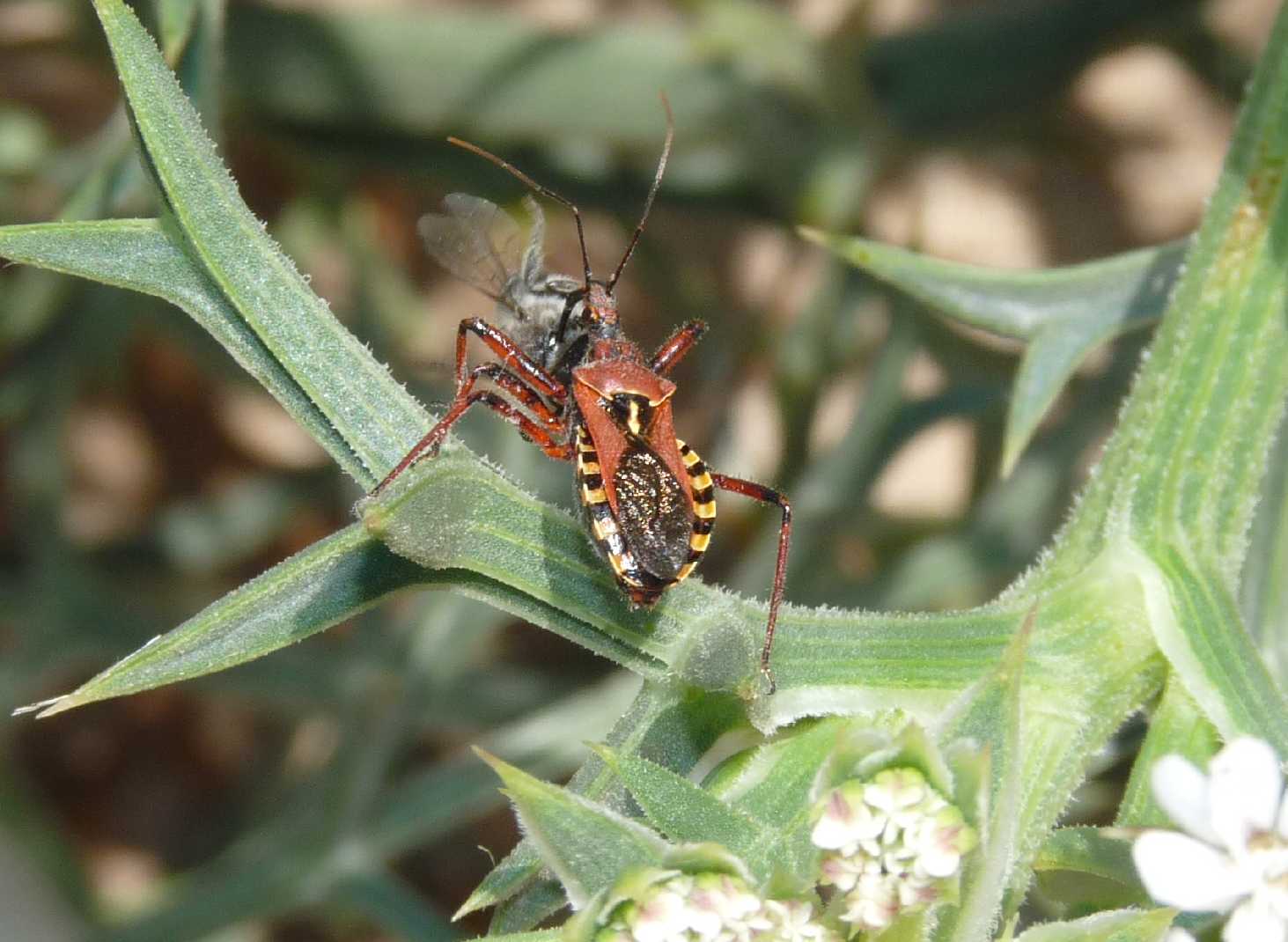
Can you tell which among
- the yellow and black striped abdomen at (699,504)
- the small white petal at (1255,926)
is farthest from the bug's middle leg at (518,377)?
the small white petal at (1255,926)

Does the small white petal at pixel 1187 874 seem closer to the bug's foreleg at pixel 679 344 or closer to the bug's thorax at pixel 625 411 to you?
the bug's thorax at pixel 625 411

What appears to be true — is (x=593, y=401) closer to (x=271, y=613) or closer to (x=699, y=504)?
(x=699, y=504)

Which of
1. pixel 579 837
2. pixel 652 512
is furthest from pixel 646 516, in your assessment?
pixel 579 837

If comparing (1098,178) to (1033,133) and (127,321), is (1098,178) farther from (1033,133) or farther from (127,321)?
(127,321)

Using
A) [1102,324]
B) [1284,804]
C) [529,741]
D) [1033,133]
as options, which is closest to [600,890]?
[1284,804]

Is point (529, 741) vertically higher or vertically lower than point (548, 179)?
lower

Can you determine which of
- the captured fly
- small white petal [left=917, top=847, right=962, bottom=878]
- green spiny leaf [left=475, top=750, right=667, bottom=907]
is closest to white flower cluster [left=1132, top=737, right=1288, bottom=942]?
small white petal [left=917, top=847, right=962, bottom=878]
